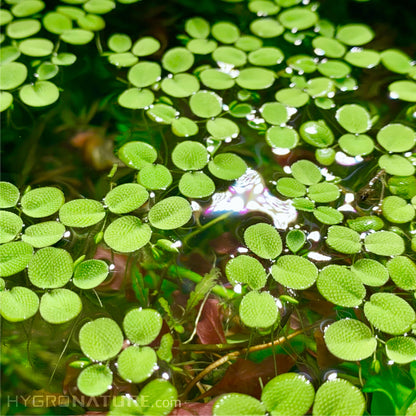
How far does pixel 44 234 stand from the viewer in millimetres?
990

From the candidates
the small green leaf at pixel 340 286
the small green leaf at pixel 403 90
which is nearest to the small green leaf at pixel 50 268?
the small green leaf at pixel 340 286

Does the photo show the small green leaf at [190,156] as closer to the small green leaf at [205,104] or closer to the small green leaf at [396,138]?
the small green leaf at [205,104]

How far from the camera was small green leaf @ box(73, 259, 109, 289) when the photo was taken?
932 millimetres

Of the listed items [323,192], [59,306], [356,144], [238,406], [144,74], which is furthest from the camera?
[144,74]

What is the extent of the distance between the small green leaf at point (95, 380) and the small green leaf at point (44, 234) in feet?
0.91

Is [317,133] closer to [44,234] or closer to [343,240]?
[343,240]

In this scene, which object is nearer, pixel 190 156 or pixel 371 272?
pixel 371 272

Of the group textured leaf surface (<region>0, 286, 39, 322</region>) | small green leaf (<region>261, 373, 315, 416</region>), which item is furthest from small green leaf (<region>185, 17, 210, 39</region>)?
small green leaf (<region>261, 373, 315, 416</region>)

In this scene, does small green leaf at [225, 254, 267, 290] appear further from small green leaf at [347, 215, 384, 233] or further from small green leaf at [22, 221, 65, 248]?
small green leaf at [22, 221, 65, 248]

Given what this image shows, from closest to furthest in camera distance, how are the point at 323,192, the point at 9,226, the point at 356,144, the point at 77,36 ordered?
the point at 9,226
the point at 323,192
the point at 356,144
the point at 77,36

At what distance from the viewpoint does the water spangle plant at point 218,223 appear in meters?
0.85

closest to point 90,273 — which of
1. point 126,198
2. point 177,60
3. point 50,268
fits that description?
point 50,268

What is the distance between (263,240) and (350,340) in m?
0.25

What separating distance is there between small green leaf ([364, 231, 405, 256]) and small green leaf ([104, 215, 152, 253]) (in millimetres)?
451
